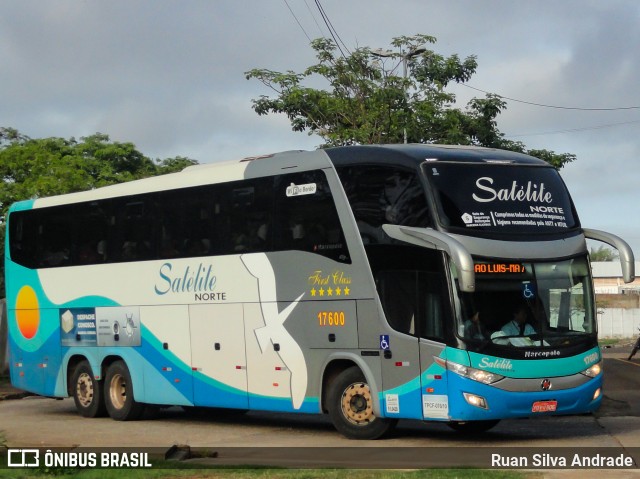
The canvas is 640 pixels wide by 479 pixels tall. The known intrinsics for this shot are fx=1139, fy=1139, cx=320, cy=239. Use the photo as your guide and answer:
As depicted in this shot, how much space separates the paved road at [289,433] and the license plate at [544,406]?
0.47 metres

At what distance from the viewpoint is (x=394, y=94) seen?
2934cm

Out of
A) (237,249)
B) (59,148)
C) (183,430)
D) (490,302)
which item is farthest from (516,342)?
(59,148)

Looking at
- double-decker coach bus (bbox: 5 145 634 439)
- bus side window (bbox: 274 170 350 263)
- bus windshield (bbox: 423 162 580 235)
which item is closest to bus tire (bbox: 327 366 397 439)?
double-decker coach bus (bbox: 5 145 634 439)

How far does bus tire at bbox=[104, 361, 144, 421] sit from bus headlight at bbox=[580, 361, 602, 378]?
28.3 feet

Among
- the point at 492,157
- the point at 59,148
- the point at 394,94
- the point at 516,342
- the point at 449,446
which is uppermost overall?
A: the point at 59,148

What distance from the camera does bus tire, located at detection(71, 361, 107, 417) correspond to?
2133 centimetres

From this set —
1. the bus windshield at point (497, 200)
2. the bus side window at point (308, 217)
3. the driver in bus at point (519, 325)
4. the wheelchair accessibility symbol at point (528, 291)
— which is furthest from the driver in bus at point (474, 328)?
the bus side window at point (308, 217)

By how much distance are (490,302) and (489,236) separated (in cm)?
90

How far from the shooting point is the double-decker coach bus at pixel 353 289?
1509 centimetres

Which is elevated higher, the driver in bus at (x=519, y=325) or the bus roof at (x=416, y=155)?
the bus roof at (x=416, y=155)

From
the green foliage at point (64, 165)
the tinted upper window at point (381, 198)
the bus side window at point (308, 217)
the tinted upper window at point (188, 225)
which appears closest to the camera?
the tinted upper window at point (381, 198)

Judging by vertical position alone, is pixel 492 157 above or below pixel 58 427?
above

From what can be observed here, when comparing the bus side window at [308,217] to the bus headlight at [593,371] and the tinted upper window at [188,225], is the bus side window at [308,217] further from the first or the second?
the bus headlight at [593,371]

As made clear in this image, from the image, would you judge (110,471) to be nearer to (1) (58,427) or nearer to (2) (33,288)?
(1) (58,427)
